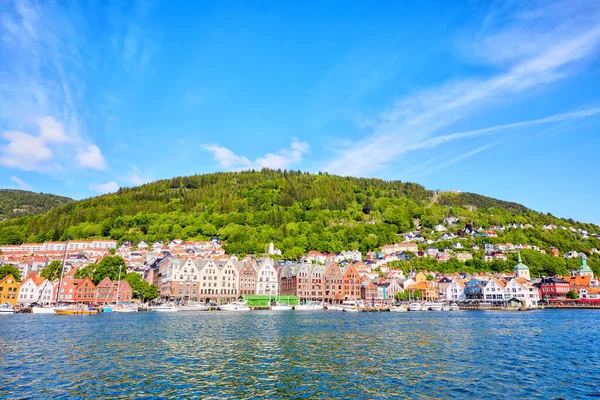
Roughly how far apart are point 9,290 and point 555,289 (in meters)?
148

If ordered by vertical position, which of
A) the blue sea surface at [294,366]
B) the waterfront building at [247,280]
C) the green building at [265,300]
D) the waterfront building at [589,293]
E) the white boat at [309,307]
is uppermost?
the waterfront building at [247,280]

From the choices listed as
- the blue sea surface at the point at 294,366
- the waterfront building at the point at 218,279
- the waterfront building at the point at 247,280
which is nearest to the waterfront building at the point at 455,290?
the waterfront building at the point at 247,280

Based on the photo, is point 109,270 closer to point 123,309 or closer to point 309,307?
point 123,309

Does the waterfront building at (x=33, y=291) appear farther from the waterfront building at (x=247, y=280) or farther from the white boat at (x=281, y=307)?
the white boat at (x=281, y=307)

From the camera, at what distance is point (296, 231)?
182 meters

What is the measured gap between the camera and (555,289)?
13100 centimetres

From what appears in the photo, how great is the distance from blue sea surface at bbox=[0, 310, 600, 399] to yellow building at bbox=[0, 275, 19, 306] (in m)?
67.7

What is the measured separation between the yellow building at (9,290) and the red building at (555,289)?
143 m

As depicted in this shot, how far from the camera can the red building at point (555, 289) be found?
429ft

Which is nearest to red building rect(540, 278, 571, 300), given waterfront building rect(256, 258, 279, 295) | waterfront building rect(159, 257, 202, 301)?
waterfront building rect(256, 258, 279, 295)

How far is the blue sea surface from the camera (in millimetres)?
20388

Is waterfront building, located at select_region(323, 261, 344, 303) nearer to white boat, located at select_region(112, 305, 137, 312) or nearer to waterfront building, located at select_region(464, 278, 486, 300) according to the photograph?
waterfront building, located at select_region(464, 278, 486, 300)

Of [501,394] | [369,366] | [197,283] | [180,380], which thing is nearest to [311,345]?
[369,366]

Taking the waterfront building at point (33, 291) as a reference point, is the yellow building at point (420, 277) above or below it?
above
